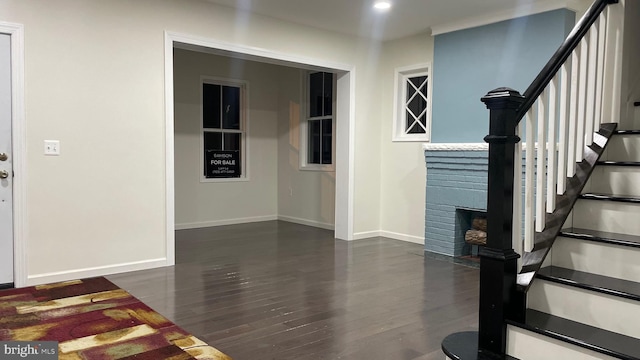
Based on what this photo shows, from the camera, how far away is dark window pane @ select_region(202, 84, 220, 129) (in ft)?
23.7

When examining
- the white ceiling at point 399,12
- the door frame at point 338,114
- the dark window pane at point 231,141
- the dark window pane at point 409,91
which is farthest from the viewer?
the dark window pane at point 231,141

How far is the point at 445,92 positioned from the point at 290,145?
10.0 feet

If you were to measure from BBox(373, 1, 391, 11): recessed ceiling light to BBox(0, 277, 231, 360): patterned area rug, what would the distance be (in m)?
3.47

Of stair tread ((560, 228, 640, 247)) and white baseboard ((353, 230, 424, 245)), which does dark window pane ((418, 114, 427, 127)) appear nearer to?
white baseboard ((353, 230, 424, 245))

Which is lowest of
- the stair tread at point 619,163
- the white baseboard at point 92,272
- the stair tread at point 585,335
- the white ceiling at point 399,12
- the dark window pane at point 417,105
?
the white baseboard at point 92,272

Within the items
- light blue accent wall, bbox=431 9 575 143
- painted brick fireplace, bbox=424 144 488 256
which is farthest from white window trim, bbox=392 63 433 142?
painted brick fireplace, bbox=424 144 488 256

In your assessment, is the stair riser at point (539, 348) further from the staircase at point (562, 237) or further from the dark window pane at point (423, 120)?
the dark window pane at point (423, 120)

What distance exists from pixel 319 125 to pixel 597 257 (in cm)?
540

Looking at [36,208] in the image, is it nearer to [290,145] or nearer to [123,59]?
[123,59]

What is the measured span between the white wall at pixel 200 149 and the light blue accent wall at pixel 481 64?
10.4 ft

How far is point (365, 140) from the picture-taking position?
6277 mm

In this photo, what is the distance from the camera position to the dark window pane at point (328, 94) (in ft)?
23.3

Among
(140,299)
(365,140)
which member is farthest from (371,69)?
(140,299)

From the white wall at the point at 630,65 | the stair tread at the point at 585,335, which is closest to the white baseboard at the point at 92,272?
the stair tread at the point at 585,335
